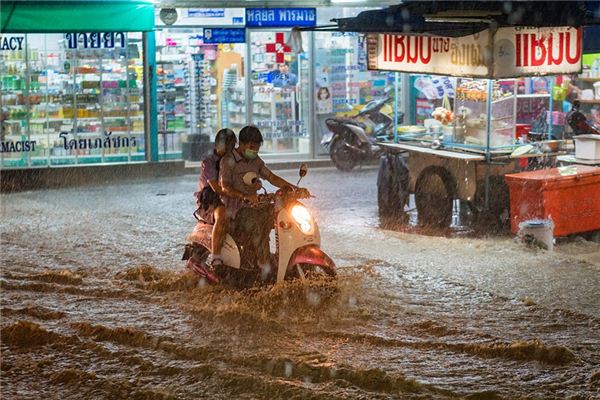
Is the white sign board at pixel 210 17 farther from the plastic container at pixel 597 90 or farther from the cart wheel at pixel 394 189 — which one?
the plastic container at pixel 597 90

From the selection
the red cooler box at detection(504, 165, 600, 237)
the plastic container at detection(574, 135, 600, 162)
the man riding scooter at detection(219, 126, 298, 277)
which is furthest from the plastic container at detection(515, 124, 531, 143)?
the man riding scooter at detection(219, 126, 298, 277)

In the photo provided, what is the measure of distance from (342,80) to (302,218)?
36.3 feet

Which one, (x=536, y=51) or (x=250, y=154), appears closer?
(x=250, y=154)

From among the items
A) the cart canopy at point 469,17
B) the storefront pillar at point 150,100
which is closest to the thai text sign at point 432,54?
the cart canopy at point 469,17

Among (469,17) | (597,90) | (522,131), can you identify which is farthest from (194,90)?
(469,17)

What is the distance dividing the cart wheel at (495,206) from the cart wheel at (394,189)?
1.38m

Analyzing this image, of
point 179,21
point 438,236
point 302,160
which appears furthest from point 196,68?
point 438,236

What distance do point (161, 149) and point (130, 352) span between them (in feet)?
36.5

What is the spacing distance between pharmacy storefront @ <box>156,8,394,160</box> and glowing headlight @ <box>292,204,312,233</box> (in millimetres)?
9821

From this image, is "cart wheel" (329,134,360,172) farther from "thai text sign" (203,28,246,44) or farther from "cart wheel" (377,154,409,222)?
"cart wheel" (377,154,409,222)

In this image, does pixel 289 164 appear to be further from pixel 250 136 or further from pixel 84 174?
pixel 250 136

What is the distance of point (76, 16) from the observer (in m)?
17.0

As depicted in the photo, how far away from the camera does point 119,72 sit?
17.9 m

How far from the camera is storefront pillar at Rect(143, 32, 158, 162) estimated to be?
58.9 ft
